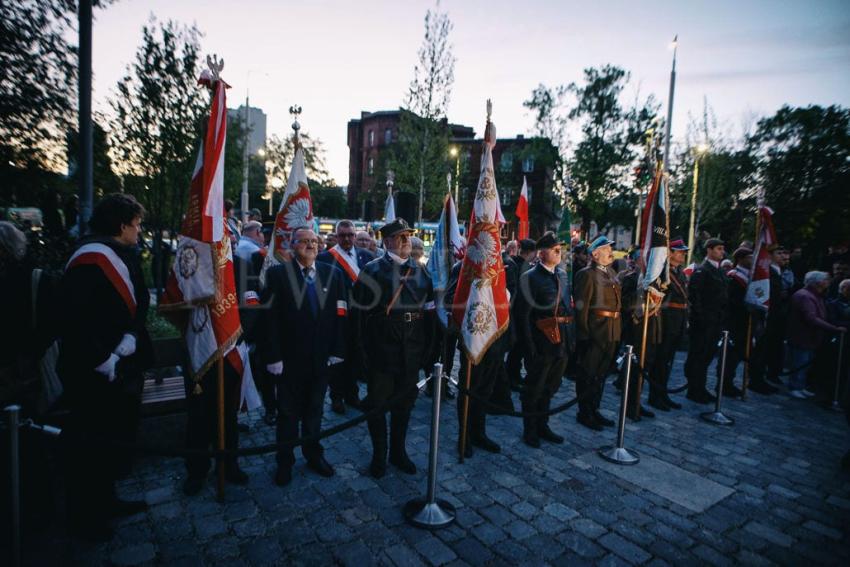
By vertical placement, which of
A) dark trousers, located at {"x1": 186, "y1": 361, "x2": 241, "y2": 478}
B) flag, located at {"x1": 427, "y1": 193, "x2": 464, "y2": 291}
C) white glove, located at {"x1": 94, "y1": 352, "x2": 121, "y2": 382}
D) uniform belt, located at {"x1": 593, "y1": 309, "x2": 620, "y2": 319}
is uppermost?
flag, located at {"x1": 427, "y1": 193, "x2": 464, "y2": 291}

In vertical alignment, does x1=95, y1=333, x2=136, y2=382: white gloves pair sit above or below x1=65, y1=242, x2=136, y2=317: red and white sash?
below

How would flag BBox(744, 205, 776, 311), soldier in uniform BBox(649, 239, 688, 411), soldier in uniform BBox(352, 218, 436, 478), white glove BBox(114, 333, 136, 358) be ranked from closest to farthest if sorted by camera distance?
white glove BBox(114, 333, 136, 358)
soldier in uniform BBox(352, 218, 436, 478)
soldier in uniform BBox(649, 239, 688, 411)
flag BBox(744, 205, 776, 311)

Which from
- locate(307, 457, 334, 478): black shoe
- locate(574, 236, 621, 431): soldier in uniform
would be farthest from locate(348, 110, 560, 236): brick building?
locate(307, 457, 334, 478): black shoe

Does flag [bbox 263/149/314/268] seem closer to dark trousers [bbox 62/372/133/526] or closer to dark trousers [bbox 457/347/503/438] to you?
dark trousers [bbox 62/372/133/526]

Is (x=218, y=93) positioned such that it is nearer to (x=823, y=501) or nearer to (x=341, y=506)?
(x=341, y=506)

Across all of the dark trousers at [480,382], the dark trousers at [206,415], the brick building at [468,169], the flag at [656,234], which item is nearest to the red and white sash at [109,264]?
the dark trousers at [206,415]

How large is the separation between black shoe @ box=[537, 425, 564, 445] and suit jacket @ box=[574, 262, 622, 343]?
1294 mm

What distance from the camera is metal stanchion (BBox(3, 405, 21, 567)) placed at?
2488 millimetres

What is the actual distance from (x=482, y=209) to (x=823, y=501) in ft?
13.8

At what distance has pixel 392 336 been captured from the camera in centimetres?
443

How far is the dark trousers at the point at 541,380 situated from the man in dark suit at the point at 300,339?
2332 millimetres

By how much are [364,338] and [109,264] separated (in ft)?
7.29

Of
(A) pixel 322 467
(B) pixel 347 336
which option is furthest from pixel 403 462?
(B) pixel 347 336

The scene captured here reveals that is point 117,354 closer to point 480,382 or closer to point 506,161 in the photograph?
point 480,382
